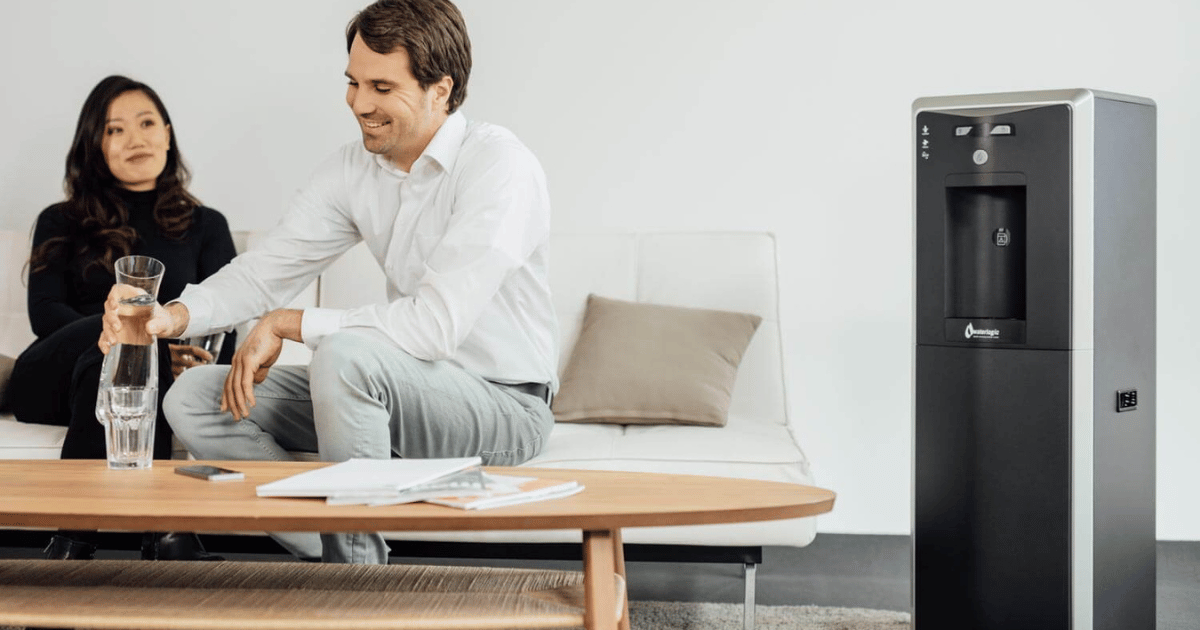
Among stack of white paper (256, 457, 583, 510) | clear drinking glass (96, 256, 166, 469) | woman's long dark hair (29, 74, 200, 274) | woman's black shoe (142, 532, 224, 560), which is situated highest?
woman's long dark hair (29, 74, 200, 274)

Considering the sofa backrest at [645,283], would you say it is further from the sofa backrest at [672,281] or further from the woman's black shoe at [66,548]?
the woman's black shoe at [66,548]

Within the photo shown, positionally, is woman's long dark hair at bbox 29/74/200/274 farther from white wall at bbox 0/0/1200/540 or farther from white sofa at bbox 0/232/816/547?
white wall at bbox 0/0/1200/540

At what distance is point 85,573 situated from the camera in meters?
1.57

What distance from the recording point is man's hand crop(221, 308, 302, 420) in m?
1.94

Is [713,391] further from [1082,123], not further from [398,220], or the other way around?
[1082,123]

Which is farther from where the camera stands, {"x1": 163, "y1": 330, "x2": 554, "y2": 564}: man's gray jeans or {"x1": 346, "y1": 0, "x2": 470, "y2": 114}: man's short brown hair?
Result: {"x1": 346, "y1": 0, "x2": 470, "y2": 114}: man's short brown hair

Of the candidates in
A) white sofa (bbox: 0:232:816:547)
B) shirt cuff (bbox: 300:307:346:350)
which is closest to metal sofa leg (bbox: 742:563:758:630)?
white sofa (bbox: 0:232:816:547)

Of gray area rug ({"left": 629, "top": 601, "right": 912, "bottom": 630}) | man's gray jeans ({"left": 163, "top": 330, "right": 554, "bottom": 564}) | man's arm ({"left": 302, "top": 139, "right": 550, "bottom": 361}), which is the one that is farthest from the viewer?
gray area rug ({"left": 629, "top": 601, "right": 912, "bottom": 630})

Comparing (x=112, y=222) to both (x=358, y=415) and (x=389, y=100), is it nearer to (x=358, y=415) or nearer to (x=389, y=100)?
(x=389, y=100)

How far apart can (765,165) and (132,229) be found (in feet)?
5.49

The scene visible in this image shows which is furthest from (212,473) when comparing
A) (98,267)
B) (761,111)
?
(761,111)

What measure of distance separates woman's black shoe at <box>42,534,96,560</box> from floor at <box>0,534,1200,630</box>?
0.41m

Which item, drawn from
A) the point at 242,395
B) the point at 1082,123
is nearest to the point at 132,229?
the point at 242,395

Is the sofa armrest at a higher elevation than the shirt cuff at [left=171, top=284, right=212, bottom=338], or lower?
lower
